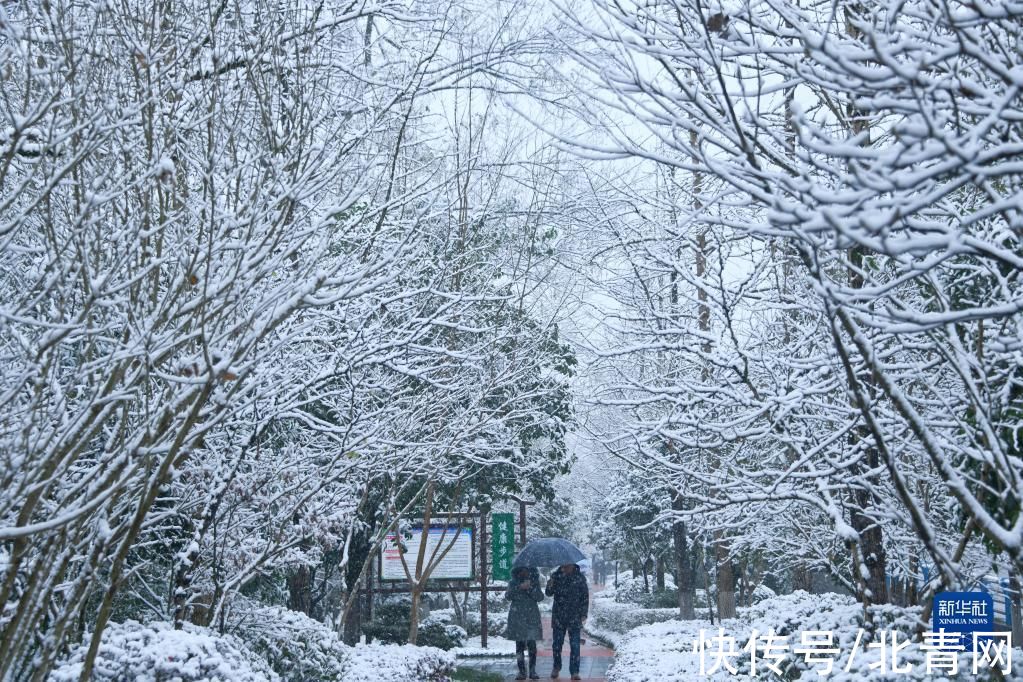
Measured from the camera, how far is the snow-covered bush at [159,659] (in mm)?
7273

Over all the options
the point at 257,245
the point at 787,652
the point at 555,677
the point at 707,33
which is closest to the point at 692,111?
the point at 707,33

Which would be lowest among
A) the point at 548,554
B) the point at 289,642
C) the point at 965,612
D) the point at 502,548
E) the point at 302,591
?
the point at 289,642

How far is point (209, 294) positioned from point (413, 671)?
9299 millimetres

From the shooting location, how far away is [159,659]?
24.2ft

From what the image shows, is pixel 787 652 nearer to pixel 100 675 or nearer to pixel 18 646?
pixel 100 675

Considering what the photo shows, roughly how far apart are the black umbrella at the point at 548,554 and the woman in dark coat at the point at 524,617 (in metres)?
0.42

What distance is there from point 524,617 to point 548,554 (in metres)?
1.54

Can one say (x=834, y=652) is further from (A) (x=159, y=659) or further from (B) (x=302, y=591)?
(B) (x=302, y=591)

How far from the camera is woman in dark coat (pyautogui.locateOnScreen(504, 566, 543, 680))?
49.1 ft

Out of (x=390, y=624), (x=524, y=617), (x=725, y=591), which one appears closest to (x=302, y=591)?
(x=390, y=624)

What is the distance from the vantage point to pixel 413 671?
13.1 meters

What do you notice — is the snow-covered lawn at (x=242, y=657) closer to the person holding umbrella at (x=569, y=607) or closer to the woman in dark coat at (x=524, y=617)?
the woman in dark coat at (x=524, y=617)

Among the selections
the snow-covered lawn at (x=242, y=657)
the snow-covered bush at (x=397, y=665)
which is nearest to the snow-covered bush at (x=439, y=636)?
the snow-covered bush at (x=397, y=665)

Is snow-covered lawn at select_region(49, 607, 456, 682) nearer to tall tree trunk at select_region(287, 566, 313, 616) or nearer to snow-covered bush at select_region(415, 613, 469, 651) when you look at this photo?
tall tree trunk at select_region(287, 566, 313, 616)
